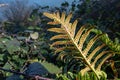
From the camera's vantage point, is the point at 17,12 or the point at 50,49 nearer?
the point at 50,49

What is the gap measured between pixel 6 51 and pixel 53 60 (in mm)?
345

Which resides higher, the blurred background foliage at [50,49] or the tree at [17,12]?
the tree at [17,12]

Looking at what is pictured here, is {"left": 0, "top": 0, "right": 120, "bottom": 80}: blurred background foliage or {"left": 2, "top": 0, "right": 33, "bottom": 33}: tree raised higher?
{"left": 2, "top": 0, "right": 33, "bottom": 33}: tree

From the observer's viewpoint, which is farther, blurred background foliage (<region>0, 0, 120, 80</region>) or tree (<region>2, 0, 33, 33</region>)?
tree (<region>2, 0, 33, 33</region>)

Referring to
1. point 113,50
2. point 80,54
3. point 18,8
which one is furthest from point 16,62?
point 18,8

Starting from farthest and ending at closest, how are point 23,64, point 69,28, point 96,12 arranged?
point 96,12 < point 23,64 < point 69,28

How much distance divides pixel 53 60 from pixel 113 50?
1311mm

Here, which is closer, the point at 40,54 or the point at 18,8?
the point at 40,54

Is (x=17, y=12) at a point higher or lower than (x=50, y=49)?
higher

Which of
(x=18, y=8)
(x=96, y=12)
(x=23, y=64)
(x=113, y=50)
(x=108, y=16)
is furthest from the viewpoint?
(x=18, y=8)

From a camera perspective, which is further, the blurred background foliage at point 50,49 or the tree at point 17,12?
the tree at point 17,12

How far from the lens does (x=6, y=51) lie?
8.96 ft

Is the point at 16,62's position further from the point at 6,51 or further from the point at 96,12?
the point at 96,12

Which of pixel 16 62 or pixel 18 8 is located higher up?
pixel 18 8
